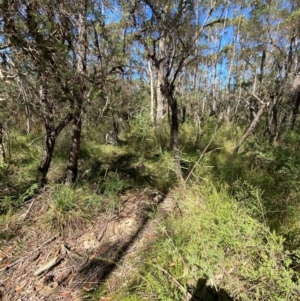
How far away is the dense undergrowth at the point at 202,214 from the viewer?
1543 mm

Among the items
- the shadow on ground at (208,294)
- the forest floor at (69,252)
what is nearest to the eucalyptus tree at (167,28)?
the forest floor at (69,252)

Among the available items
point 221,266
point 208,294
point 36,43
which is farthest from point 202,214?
point 36,43

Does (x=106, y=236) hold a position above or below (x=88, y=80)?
below

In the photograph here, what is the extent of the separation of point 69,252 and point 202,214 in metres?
1.37

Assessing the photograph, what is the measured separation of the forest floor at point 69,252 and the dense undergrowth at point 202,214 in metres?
0.10

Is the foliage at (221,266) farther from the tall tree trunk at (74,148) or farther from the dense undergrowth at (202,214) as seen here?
the tall tree trunk at (74,148)

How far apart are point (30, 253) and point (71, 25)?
2.32m

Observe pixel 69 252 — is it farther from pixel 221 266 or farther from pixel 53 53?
pixel 53 53

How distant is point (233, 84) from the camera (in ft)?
58.1

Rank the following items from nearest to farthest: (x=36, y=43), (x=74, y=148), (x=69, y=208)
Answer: (x=36, y=43) < (x=69, y=208) < (x=74, y=148)

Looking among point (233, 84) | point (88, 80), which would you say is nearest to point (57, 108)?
point (88, 80)

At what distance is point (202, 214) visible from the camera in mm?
2105

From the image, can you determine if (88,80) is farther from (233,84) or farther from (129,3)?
(233,84)

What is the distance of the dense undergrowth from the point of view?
154cm
